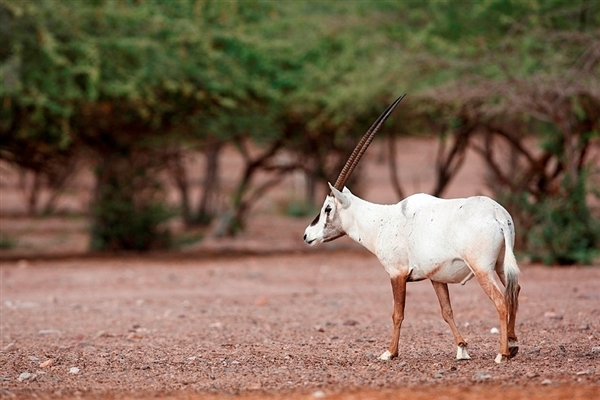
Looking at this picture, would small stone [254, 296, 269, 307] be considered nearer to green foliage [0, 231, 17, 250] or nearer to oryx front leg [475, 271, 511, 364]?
oryx front leg [475, 271, 511, 364]

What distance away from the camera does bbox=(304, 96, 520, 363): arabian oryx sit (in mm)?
7418

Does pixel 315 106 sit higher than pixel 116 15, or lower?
lower

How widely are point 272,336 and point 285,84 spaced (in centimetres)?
1251

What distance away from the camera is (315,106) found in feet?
71.9

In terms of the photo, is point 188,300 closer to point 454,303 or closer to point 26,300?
point 26,300

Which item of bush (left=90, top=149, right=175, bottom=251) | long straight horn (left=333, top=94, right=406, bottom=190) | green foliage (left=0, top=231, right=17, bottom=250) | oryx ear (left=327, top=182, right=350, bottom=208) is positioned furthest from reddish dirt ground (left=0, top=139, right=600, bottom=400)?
long straight horn (left=333, top=94, right=406, bottom=190)

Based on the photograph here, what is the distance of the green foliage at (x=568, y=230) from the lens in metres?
16.6

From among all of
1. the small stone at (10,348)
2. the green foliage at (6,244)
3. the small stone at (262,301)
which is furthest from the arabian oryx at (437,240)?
the green foliage at (6,244)

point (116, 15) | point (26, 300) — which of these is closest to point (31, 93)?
point (116, 15)

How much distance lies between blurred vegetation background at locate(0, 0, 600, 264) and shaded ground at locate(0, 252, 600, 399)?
276cm

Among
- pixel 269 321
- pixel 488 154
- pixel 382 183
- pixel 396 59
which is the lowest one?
pixel 382 183

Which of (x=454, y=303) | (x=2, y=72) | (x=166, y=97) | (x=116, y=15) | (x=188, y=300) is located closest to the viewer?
(x=454, y=303)

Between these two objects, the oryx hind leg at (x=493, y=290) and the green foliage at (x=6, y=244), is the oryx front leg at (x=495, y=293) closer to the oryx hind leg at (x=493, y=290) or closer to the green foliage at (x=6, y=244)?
the oryx hind leg at (x=493, y=290)

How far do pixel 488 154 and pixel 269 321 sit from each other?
1037cm
